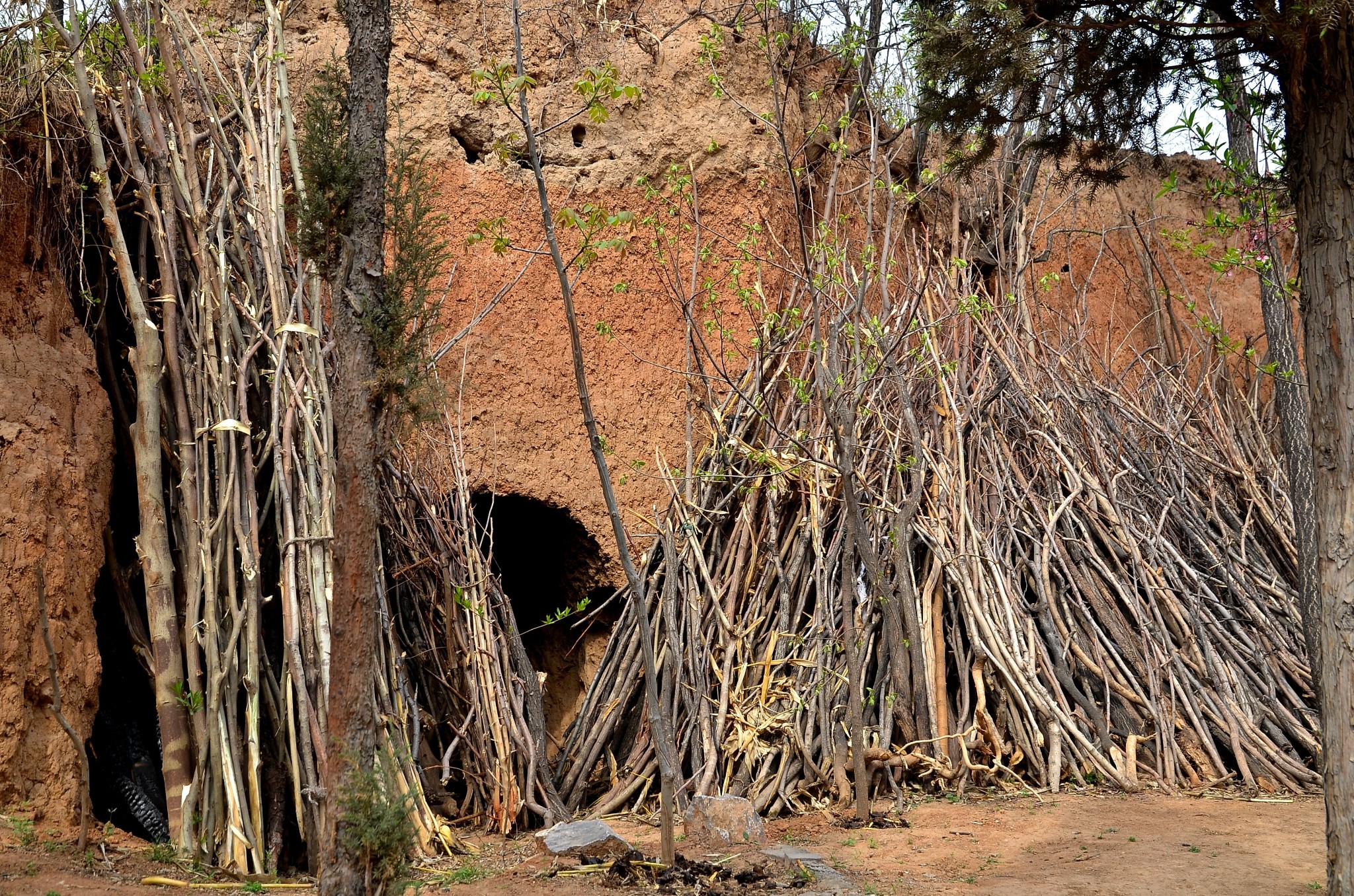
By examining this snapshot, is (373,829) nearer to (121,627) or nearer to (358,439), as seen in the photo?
(358,439)

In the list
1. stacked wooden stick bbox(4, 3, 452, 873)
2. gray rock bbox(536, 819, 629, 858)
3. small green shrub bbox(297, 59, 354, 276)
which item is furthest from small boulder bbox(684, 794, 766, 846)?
small green shrub bbox(297, 59, 354, 276)

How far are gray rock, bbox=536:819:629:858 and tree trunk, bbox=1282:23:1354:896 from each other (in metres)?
2.48

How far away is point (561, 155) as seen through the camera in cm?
670

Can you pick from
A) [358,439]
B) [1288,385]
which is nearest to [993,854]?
[358,439]

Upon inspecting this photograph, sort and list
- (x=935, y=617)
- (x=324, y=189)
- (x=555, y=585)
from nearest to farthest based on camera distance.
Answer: (x=324, y=189)
(x=935, y=617)
(x=555, y=585)

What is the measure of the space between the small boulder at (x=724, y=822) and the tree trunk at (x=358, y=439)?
5.96ft

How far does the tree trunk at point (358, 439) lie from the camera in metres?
3.28

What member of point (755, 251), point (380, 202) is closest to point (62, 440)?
point (380, 202)

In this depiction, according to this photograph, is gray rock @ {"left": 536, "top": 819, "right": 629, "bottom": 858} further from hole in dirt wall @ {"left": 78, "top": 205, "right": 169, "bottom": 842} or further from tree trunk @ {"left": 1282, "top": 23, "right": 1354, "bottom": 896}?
tree trunk @ {"left": 1282, "top": 23, "right": 1354, "bottom": 896}

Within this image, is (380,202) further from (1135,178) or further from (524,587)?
(1135,178)

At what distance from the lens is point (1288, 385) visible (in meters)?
6.45

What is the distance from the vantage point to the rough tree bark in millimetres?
4574

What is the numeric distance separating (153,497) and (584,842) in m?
2.32

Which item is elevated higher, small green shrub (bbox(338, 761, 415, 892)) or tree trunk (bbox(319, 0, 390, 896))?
tree trunk (bbox(319, 0, 390, 896))
